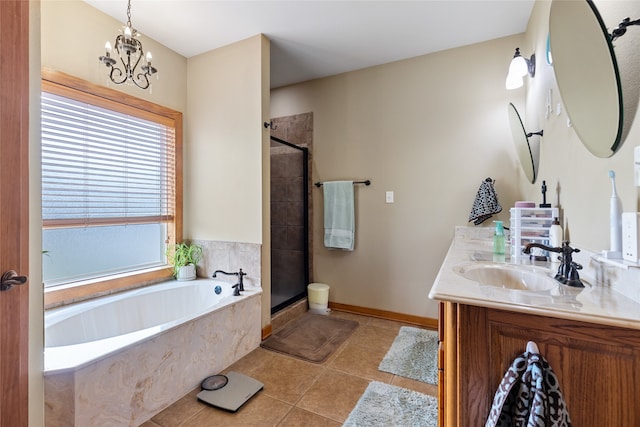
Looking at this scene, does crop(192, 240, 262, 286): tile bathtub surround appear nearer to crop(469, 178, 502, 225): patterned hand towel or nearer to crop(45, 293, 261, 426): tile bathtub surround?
crop(45, 293, 261, 426): tile bathtub surround

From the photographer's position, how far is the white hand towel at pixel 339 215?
294 centimetres

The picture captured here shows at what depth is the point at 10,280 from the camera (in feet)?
3.42

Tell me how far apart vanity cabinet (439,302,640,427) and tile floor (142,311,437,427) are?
2.99 feet

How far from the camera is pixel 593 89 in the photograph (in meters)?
1.02

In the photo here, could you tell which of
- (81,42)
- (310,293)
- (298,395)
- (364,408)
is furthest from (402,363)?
(81,42)

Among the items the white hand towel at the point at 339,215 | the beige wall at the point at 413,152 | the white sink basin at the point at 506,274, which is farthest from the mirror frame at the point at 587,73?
the white hand towel at the point at 339,215

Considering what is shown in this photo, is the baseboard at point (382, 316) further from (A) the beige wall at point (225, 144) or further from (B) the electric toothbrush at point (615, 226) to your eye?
(B) the electric toothbrush at point (615, 226)

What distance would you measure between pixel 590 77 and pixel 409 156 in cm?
171

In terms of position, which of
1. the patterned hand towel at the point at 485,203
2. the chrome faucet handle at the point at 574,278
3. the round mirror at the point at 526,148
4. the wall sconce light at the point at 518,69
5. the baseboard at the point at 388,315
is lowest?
the baseboard at the point at 388,315

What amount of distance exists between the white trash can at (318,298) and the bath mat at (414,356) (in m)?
0.81

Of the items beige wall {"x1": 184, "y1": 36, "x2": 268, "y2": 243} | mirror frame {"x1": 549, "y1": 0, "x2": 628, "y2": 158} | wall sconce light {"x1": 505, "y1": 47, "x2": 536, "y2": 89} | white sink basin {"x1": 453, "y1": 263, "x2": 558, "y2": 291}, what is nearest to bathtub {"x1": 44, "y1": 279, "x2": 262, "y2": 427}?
beige wall {"x1": 184, "y1": 36, "x2": 268, "y2": 243}

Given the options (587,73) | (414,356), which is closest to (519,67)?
(587,73)

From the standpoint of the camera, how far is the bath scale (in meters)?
1.59

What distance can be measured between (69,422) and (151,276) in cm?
133
